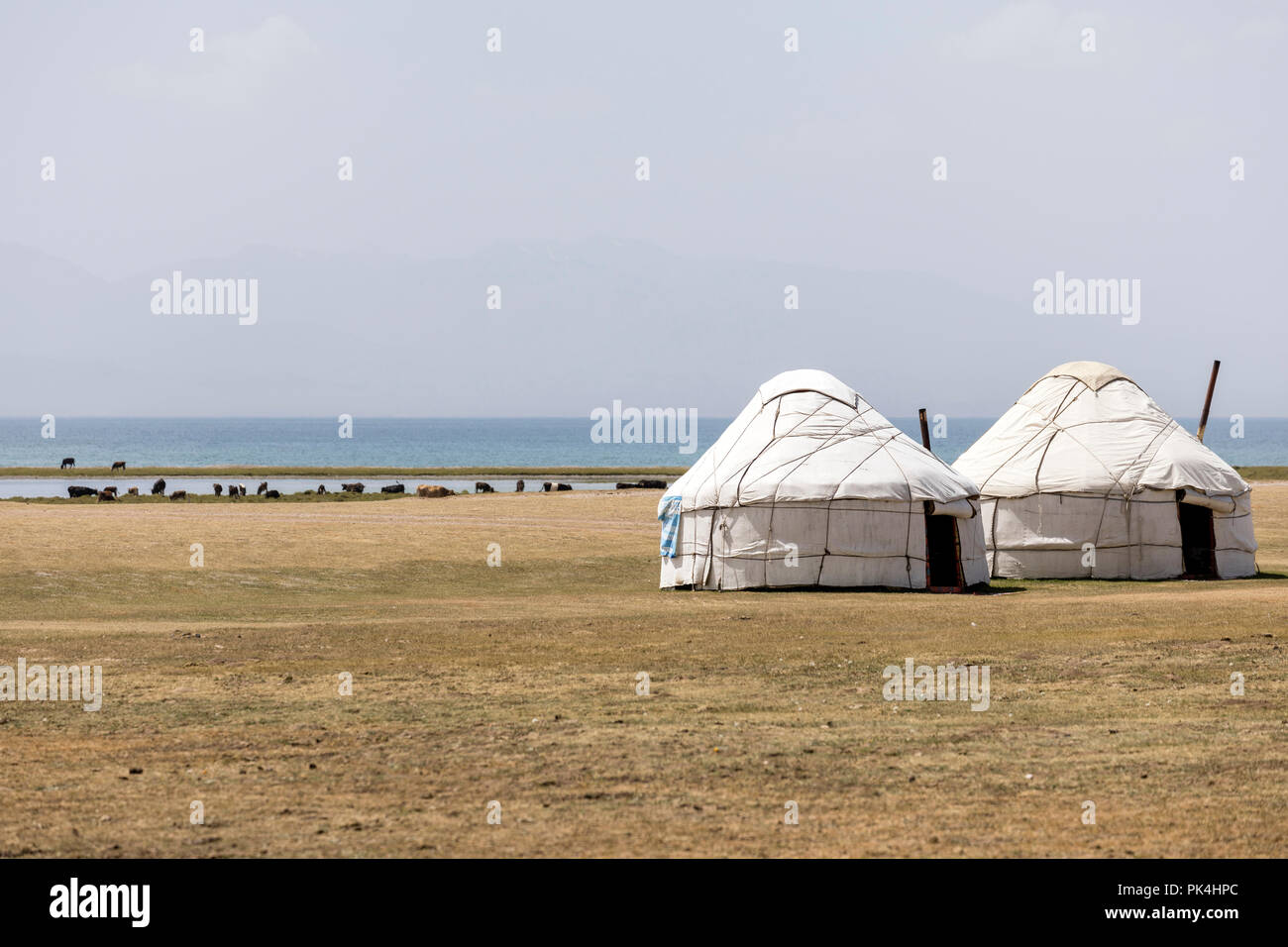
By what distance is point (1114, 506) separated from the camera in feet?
90.2

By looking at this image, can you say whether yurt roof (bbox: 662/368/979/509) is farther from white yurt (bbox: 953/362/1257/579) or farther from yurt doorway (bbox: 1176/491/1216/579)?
yurt doorway (bbox: 1176/491/1216/579)

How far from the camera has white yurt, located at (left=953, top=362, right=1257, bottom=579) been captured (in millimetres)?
27484

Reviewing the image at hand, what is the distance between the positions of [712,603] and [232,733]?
1220 centimetres

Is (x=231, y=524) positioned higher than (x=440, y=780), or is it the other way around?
(x=231, y=524)

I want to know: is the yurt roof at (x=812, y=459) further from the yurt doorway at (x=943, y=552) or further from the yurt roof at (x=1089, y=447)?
the yurt roof at (x=1089, y=447)

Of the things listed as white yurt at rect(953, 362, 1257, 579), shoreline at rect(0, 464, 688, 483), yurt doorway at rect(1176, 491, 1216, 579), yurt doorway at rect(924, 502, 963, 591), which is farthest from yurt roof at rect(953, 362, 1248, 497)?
shoreline at rect(0, 464, 688, 483)

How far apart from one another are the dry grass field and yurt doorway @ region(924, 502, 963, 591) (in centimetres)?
157

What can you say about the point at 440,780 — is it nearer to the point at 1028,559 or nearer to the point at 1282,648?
the point at 1282,648

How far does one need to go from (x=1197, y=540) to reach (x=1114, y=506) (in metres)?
2.34

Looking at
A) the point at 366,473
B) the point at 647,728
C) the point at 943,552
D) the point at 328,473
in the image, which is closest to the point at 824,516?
the point at 943,552

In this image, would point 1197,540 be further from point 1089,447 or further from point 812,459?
point 812,459

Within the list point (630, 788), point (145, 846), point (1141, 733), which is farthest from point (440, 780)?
point (1141, 733)

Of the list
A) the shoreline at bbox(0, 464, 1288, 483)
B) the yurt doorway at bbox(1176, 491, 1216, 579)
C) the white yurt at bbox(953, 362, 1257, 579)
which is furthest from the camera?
the shoreline at bbox(0, 464, 1288, 483)
